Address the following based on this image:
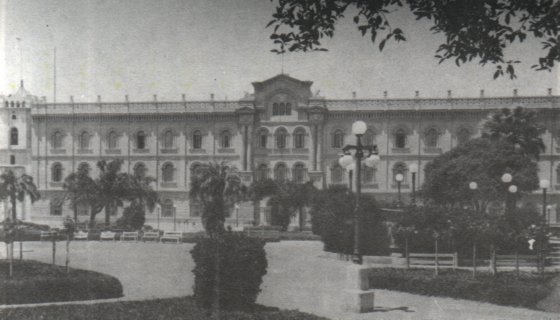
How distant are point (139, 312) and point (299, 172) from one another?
44197 millimetres

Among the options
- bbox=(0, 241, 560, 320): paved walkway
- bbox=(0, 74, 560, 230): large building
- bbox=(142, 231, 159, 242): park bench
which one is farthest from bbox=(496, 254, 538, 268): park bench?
bbox=(0, 74, 560, 230): large building

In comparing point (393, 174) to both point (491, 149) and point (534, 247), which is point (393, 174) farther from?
point (534, 247)

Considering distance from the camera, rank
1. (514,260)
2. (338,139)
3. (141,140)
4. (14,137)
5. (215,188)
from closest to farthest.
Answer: (514,260), (215,188), (338,139), (141,140), (14,137)

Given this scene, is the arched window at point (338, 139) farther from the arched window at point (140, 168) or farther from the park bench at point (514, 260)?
the park bench at point (514, 260)

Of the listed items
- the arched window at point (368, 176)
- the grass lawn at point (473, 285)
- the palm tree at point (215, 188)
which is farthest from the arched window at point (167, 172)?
the grass lawn at point (473, 285)

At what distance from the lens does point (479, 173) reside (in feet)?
133

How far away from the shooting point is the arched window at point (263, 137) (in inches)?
2189

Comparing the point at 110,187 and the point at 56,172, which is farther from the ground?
the point at 56,172

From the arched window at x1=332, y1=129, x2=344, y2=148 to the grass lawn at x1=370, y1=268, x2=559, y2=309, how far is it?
37239mm

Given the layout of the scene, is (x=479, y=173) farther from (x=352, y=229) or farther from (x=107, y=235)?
(x=107, y=235)

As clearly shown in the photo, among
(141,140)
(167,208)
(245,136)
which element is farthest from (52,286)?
(141,140)

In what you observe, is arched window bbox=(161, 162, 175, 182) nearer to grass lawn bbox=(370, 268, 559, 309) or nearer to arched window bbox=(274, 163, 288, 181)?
arched window bbox=(274, 163, 288, 181)

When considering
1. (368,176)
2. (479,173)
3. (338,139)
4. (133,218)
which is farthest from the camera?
(338,139)

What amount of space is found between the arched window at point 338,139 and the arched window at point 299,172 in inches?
122
